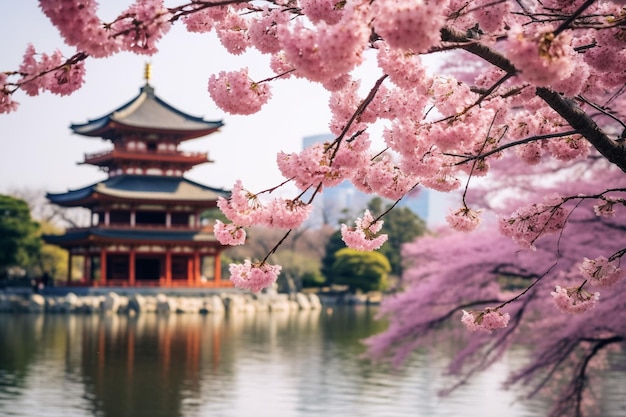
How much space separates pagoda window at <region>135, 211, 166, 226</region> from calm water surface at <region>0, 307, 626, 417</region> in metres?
15.6

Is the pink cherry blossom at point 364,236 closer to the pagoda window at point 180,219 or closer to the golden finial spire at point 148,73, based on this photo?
the pagoda window at point 180,219

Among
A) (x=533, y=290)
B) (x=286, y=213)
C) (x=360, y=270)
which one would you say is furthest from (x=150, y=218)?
(x=286, y=213)

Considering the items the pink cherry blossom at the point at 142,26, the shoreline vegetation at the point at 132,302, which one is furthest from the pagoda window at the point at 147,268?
the pink cherry blossom at the point at 142,26

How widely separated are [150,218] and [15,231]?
6251mm

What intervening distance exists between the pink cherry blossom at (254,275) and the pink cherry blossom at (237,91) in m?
0.79

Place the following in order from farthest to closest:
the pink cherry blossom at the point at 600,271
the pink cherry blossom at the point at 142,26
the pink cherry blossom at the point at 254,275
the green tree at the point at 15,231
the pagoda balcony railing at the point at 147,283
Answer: the green tree at the point at 15,231 < the pagoda balcony railing at the point at 147,283 < the pink cherry blossom at the point at 600,271 < the pink cherry blossom at the point at 254,275 < the pink cherry blossom at the point at 142,26

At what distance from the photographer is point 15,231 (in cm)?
4212

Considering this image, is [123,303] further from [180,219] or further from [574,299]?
[574,299]

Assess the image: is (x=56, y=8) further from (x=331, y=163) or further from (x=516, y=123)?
(x=516, y=123)

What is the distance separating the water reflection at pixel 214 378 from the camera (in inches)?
564

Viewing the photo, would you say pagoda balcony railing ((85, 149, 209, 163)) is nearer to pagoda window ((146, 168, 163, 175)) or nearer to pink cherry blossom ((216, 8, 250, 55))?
pagoda window ((146, 168, 163, 175))

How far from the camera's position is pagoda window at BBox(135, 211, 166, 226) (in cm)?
4378

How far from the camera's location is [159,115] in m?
46.5

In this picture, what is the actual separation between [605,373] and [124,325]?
56.4 feet
